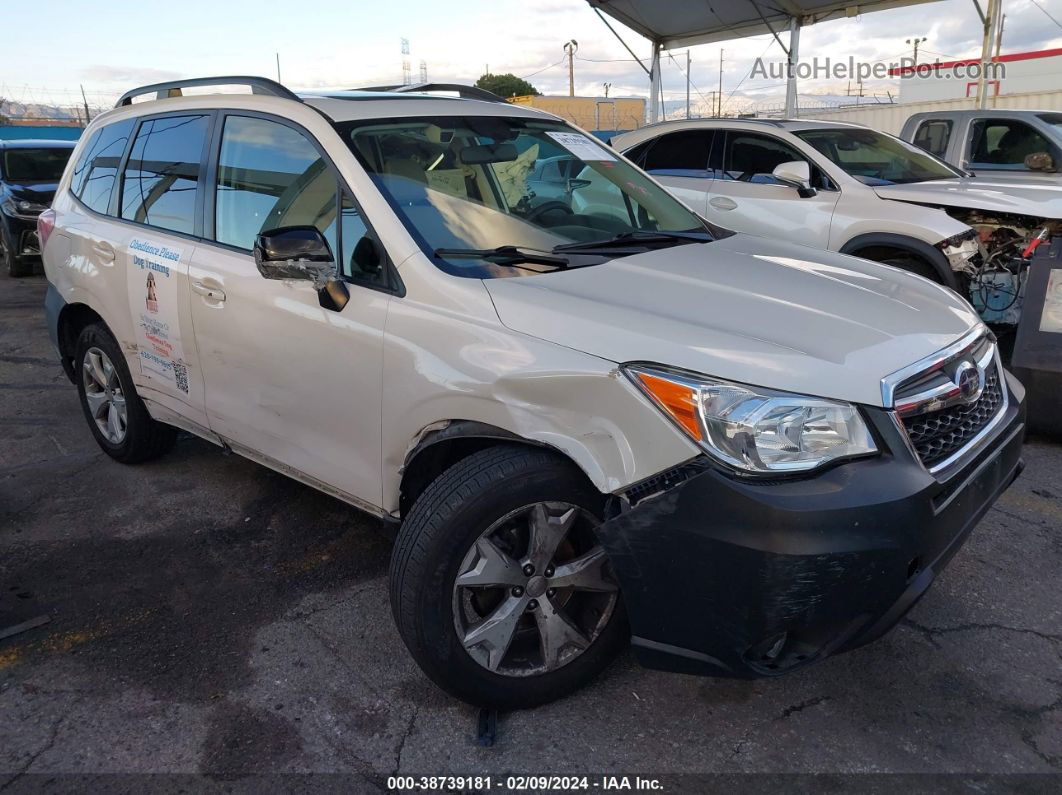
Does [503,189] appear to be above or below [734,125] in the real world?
below

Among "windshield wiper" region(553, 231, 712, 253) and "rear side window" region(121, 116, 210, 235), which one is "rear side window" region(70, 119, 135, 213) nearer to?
"rear side window" region(121, 116, 210, 235)

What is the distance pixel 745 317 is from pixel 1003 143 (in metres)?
8.37

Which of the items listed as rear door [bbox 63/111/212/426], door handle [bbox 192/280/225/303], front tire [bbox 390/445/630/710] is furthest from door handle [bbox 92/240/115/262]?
front tire [bbox 390/445/630/710]

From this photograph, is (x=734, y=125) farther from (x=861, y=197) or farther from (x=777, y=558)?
(x=777, y=558)

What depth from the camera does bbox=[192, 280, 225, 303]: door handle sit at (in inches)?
133

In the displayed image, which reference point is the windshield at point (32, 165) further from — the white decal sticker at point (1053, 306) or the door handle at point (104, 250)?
the white decal sticker at point (1053, 306)

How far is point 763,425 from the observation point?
2.16m

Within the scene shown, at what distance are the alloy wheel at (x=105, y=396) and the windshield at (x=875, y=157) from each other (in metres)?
5.35

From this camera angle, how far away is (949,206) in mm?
6242

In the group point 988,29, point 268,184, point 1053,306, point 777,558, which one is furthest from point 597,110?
point 777,558

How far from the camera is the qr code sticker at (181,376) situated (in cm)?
372

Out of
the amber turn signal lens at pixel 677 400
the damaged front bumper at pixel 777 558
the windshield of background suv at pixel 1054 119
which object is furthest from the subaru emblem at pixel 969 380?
the windshield of background suv at pixel 1054 119

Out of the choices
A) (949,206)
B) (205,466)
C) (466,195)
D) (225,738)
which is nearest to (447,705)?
(225,738)

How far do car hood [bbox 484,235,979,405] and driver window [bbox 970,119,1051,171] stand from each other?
7.20 metres
